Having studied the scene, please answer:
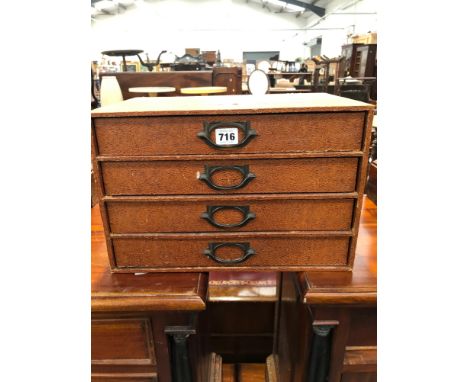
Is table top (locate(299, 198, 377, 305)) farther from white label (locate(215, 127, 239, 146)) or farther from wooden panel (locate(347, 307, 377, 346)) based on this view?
white label (locate(215, 127, 239, 146))

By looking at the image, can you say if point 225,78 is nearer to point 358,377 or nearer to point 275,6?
point 358,377

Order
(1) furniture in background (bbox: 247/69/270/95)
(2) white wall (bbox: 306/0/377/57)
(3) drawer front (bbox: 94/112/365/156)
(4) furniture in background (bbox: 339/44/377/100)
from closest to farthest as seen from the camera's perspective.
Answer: (3) drawer front (bbox: 94/112/365/156) < (1) furniture in background (bbox: 247/69/270/95) < (4) furniture in background (bbox: 339/44/377/100) < (2) white wall (bbox: 306/0/377/57)

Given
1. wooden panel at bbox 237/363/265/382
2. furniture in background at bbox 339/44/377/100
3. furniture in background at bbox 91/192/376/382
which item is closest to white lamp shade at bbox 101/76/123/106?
furniture in background at bbox 91/192/376/382

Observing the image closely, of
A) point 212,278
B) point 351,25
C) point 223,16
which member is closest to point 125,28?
point 223,16

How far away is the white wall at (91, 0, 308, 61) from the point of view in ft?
42.5

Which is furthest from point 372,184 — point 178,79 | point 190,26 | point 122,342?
point 190,26

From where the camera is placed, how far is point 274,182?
680 millimetres

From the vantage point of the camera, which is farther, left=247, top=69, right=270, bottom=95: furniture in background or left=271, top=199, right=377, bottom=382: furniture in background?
left=247, top=69, right=270, bottom=95: furniture in background

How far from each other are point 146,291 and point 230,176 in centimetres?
28

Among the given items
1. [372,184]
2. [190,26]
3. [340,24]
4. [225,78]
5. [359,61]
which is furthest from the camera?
[190,26]

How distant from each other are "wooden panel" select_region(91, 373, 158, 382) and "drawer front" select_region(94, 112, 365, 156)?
1.61 ft

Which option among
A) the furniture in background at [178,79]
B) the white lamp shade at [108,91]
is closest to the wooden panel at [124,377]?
the white lamp shade at [108,91]

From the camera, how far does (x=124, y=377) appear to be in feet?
2.57
